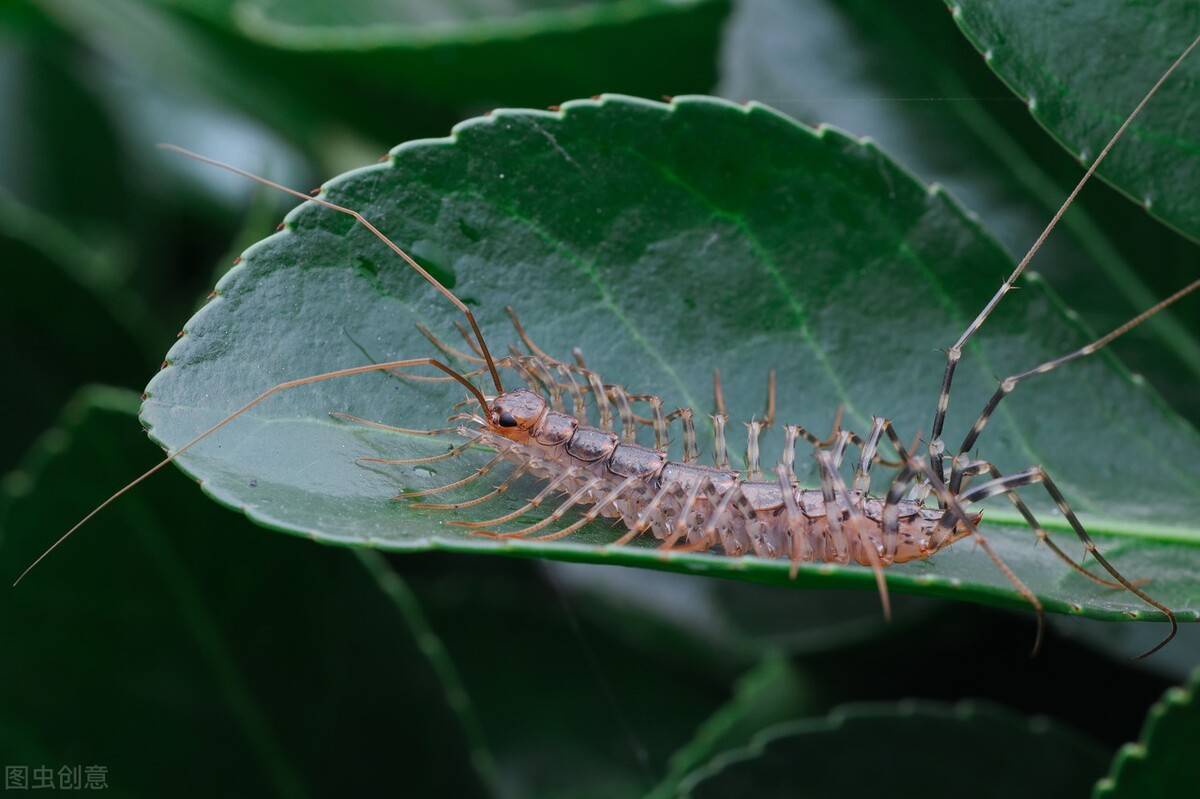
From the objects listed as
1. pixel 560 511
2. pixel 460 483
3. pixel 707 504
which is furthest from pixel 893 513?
pixel 460 483

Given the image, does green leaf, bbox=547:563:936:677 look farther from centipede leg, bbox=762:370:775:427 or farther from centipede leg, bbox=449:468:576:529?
centipede leg, bbox=762:370:775:427

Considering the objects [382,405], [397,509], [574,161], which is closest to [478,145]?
[574,161]

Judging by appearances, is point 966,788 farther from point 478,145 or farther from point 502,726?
point 478,145

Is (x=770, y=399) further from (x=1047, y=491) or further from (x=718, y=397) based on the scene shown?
(x=1047, y=491)

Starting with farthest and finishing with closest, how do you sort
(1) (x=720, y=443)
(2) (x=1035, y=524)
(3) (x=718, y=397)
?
1. (1) (x=720, y=443)
2. (3) (x=718, y=397)
3. (2) (x=1035, y=524)

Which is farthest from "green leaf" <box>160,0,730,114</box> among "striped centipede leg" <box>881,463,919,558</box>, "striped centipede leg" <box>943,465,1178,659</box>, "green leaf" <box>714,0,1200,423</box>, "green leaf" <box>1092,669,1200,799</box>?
"green leaf" <box>1092,669,1200,799</box>
